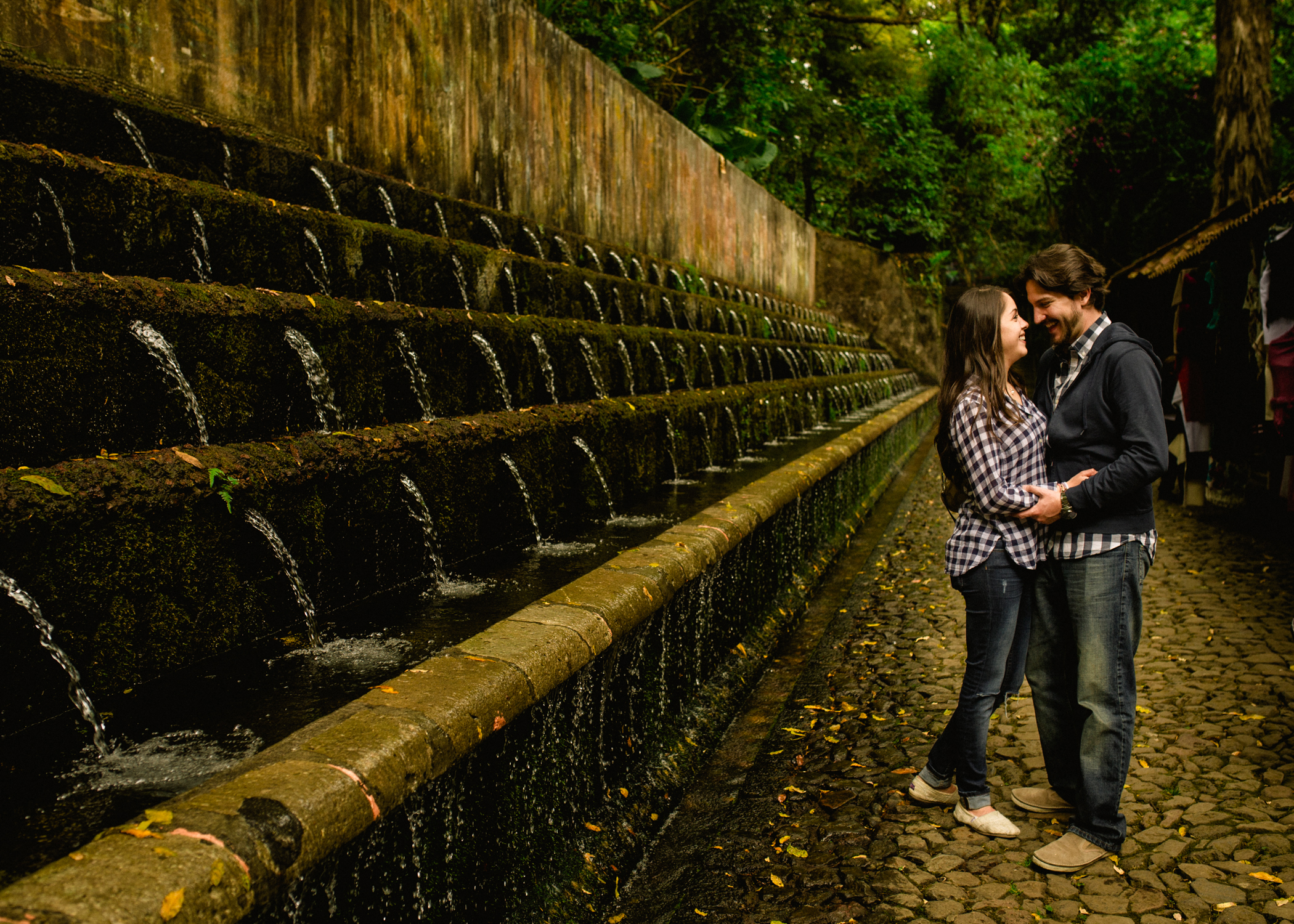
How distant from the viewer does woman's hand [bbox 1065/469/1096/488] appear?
2.65 metres

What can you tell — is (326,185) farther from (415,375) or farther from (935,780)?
(935,780)

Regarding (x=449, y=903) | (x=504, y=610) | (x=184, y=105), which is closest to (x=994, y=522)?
(x=504, y=610)

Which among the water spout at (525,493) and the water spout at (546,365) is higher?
the water spout at (546,365)

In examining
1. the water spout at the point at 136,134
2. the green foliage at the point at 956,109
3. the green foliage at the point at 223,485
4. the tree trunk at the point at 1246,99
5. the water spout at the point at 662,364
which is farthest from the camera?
the green foliage at the point at 956,109

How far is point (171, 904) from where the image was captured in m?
1.19

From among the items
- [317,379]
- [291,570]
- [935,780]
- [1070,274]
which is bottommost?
[935,780]

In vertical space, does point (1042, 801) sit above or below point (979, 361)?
below

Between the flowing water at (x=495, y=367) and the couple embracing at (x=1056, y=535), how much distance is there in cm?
214

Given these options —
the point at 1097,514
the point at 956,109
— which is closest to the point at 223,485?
the point at 1097,514

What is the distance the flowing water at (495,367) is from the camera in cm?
421

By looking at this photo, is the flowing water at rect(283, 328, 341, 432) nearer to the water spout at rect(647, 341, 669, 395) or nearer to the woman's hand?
the woman's hand

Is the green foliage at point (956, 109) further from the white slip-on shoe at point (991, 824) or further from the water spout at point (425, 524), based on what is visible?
the white slip-on shoe at point (991, 824)

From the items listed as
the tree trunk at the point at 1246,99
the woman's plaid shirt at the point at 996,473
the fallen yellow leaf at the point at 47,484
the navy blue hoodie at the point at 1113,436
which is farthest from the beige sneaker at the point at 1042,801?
the tree trunk at the point at 1246,99

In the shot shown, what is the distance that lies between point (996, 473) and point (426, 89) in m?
4.78
